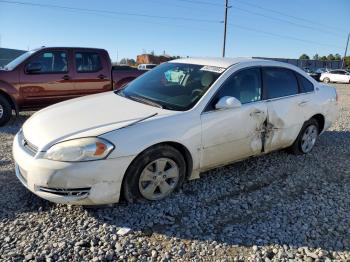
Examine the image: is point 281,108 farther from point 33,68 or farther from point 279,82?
point 33,68

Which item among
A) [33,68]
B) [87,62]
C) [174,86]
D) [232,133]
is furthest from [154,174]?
[87,62]

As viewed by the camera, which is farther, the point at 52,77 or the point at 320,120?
the point at 52,77

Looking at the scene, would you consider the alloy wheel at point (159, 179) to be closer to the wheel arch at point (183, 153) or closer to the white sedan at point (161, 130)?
the white sedan at point (161, 130)

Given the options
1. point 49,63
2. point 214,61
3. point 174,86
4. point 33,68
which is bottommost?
point 174,86

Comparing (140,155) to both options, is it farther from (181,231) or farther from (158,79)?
(158,79)

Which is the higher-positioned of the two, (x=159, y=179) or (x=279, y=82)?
(x=279, y=82)

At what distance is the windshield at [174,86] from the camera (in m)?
4.09

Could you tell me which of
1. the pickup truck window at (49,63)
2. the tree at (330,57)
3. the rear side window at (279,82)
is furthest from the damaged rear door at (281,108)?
the tree at (330,57)

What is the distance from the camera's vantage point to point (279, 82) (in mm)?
5035

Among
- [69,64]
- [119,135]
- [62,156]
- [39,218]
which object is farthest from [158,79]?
[69,64]

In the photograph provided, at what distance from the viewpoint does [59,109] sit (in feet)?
13.8

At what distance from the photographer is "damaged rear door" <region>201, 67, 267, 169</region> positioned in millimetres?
4023

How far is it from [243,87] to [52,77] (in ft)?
16.2

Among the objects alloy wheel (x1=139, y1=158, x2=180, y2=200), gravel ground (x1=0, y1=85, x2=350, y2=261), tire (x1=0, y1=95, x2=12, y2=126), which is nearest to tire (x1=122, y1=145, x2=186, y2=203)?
alloy wheel (x1=139, y1=158, x2=180, y2=200)
